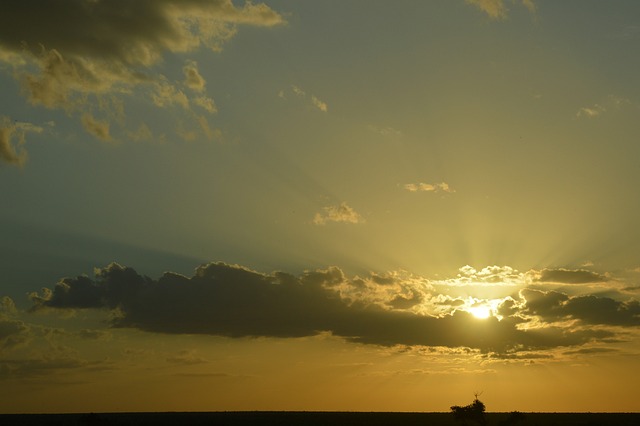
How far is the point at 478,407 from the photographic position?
131625 millimetres
